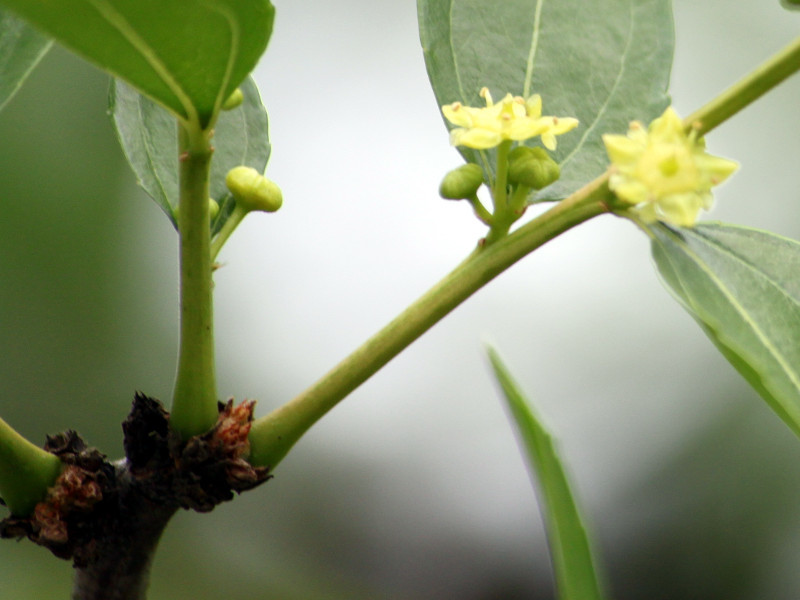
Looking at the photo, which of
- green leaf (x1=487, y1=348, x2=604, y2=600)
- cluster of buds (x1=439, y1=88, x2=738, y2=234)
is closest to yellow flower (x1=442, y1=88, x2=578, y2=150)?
cluster of buds (x1=439, y1=88, x2=738, y2=234)

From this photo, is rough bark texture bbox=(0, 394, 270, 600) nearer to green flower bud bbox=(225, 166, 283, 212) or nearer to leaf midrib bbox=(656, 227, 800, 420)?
green flower bud bbox=(225, 166, 283, 212)

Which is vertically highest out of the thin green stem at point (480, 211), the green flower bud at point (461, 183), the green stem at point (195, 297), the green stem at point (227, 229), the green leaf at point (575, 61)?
the green leaf at point (575, 61)

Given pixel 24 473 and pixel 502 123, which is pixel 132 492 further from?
pixel 502 123

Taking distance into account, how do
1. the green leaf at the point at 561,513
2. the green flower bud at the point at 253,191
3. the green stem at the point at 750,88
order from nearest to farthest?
the green leaf at the point at 561,513
the green stem at the point at 750,88
the green flower bud at the point at 253,191

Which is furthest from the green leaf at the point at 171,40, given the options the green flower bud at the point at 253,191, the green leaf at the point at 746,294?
the green leaf at the point at 746,294

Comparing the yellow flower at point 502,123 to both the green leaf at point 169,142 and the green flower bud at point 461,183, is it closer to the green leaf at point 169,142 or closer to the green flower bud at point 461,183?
the green flower bud at point 461,183

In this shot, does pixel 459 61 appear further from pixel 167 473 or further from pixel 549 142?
pixel 167 473

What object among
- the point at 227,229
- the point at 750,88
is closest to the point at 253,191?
the point at 227,229
